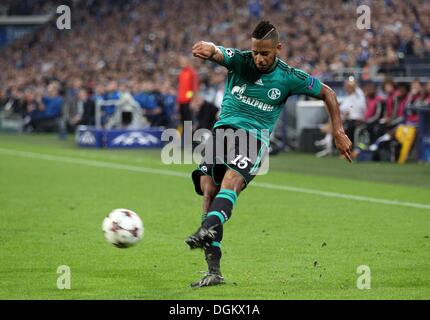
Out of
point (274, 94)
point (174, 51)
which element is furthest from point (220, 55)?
point (174, 51)

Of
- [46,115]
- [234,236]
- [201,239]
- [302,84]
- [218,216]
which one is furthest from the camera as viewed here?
[46,115]

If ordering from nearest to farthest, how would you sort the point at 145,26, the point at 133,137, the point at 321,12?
the point at 133,137, the point at 321,12, the point at 145,26

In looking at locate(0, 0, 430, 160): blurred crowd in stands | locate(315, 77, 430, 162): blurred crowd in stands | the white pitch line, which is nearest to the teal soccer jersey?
the white pitch line

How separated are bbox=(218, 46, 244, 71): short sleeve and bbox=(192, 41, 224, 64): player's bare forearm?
0.26 feet

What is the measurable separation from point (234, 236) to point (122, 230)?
3062 mm

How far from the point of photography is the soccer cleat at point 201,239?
7.75 meters

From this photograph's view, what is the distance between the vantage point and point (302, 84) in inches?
343

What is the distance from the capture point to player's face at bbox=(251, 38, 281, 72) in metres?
8.25

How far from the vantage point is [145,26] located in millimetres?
47156

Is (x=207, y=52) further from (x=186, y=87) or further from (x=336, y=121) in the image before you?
(x=186, y=87)

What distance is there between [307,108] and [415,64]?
3477 millimetres

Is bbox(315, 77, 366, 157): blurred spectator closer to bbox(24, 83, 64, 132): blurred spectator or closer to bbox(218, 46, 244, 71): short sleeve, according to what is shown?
bbox(218, 46, 244, 71): short sleeve
